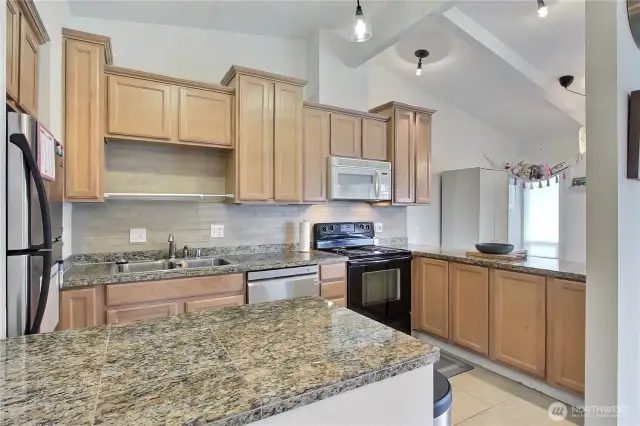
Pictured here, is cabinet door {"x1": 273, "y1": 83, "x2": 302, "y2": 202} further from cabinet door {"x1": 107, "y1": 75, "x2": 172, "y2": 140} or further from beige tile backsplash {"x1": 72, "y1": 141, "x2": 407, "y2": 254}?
cabinet door {"x1": 107, "y1": 75, "x2": 172, "y2": 140}

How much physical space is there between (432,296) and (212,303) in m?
2.03

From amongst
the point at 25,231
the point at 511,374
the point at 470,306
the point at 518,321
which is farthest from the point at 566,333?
the point at 25,231

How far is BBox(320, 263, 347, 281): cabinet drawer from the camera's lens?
2898 millimetres

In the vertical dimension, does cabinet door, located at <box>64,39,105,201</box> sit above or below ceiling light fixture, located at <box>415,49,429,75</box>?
below

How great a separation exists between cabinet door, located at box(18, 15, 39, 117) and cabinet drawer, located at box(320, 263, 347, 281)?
6.94 ft

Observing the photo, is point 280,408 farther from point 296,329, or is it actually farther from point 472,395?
point 472,395

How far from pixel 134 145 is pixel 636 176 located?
10.7 feet

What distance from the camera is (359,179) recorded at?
3.47 metres

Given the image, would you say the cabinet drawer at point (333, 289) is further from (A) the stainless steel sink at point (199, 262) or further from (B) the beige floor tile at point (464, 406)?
(B) the beige floor tile at point (464, 406)

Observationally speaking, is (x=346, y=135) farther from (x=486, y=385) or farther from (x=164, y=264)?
(x=486, y=385)

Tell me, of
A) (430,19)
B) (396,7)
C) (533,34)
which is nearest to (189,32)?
(396,7)

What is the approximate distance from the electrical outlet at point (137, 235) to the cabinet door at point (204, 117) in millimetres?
809

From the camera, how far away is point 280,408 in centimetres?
71

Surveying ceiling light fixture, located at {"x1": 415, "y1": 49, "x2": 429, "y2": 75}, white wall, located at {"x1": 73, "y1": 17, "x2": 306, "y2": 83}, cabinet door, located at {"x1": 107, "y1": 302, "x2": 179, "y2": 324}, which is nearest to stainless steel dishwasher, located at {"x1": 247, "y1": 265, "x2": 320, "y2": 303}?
cabinet door, located at {"x1": 107, "y1": 302, "x2": 179, "y2": 324}
